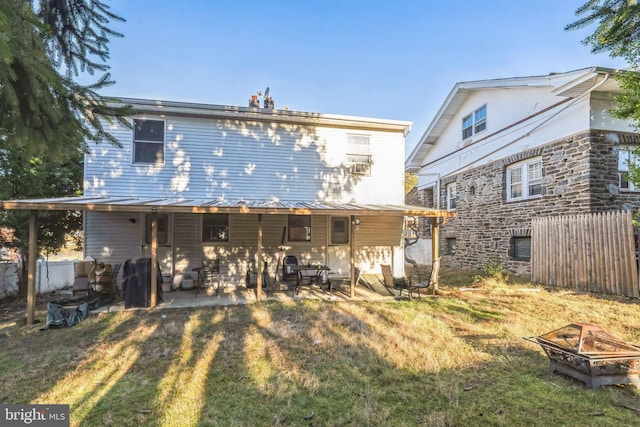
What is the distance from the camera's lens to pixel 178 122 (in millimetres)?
8938

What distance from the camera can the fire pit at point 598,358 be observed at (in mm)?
3273

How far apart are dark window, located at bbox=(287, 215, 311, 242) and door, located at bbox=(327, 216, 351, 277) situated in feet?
2.19

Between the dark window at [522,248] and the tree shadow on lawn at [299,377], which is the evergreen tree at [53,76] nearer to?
the tree shadow on lawn at [299,377]

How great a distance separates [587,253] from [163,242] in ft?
36.8

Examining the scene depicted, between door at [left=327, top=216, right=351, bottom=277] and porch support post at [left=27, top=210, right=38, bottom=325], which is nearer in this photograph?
porch support post at [left=27, top=210, right=38, bottom=325]

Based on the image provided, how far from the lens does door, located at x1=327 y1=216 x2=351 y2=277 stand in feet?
32.0

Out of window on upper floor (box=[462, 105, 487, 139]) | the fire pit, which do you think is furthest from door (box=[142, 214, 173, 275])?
window on upper floor (box=[462, 105, 487, 139])

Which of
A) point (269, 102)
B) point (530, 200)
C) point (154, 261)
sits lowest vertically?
point (154, 261)

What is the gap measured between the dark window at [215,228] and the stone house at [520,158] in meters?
9.42

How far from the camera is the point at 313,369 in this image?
3.99 metres

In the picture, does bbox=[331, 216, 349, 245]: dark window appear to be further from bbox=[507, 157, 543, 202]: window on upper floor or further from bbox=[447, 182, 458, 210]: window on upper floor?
bbox=[447, 182, 458, 210]: window on upper floor

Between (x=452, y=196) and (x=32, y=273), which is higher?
(x=452, y=196)

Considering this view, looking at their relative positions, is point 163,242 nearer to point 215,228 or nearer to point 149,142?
point 215,228

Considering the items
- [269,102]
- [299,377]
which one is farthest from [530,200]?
[299,377]
